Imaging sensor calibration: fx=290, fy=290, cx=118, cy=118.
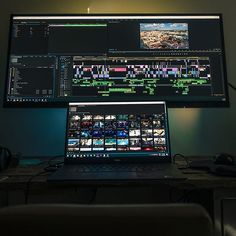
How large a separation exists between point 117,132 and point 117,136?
2 centimetres

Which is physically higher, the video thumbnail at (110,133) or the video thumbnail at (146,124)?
the video thumbnail at (146,124)

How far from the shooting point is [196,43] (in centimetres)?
160

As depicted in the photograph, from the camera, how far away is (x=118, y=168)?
1158 mm

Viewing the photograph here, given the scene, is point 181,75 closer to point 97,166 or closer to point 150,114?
point 150,114

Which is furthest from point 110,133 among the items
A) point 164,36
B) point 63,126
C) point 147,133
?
point 164,36

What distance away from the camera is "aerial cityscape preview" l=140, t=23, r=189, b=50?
5.26ft

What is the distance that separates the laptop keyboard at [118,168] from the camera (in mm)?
1117

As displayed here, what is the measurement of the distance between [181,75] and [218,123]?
395mm

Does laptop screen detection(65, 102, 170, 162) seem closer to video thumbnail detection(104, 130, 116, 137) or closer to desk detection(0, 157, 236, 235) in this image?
video thumbnail detection(104, 130, 116, 137)

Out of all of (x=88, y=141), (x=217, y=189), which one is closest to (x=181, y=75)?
(x=88, y=141)

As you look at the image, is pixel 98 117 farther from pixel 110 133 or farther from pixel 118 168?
pixel 118 168

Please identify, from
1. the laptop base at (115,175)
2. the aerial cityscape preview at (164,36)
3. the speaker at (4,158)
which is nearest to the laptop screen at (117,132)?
the laptop base at (115,175)

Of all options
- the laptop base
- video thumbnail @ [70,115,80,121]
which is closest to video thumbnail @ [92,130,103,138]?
video thumbnail @ [70,115,80,121]

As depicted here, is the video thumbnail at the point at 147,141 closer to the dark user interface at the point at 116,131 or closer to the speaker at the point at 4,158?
the dark user interface at the point at 116,131
